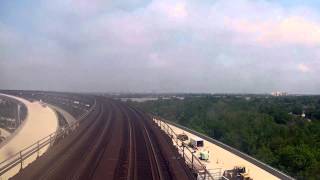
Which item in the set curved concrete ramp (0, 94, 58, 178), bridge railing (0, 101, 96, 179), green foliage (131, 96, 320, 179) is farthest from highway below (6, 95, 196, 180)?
green foliage (131, 96, 320, 179)

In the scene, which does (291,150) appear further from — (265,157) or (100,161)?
(100,161)

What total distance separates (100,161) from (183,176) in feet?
26.3

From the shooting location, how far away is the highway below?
28.8 m

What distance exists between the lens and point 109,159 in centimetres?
3612

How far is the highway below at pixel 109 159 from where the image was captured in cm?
2884

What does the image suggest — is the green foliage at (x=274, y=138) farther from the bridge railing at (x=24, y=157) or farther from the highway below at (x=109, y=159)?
the bridge railing at (x=24, y=157)

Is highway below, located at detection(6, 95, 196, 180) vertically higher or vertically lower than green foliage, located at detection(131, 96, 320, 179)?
higher

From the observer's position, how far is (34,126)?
190 ft

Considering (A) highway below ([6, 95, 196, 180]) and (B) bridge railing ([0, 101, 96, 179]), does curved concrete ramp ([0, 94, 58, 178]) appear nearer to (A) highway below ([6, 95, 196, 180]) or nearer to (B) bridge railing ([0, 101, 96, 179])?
(B) bridge railing ([0, 101, 96, 179])

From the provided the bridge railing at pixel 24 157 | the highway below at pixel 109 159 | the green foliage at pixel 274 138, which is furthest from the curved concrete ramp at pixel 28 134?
the green foliage at pixel 274 138

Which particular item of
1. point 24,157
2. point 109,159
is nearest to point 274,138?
point 109,159

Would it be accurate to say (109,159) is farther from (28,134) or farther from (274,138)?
(274,138)

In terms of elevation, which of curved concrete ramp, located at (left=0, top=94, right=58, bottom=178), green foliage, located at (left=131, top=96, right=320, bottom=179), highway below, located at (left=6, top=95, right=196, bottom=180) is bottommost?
green foliage, located at (left=131, top=96, right=320, bottom=179)

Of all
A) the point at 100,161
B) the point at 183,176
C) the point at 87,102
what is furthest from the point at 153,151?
the point at 87,102
